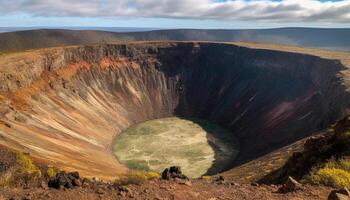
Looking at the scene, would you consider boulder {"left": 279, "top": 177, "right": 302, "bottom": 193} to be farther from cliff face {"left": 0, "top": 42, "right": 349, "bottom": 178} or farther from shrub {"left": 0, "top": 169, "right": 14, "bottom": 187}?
cliff face {"left": 0, "top": 42, "right": 349, "bottom": 178}

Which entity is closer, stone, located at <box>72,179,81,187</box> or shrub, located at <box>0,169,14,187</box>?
stone, located at <box>72,179,81,187</box>

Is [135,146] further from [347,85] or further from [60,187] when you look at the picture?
[60,187]

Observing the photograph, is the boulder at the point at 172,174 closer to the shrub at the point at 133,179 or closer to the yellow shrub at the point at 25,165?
the shrub at the point at 133,179

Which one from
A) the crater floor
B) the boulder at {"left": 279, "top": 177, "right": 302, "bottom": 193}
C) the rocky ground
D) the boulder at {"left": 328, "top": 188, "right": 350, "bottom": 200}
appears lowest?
the crater floor

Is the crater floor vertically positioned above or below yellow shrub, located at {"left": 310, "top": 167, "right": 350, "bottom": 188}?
below

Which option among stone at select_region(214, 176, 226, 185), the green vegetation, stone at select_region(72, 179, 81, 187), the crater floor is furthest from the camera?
the crater floor

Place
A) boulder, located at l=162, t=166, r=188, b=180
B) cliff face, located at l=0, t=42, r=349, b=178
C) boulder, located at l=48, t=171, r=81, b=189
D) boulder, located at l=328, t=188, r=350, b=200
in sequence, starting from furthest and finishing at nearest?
cliff face, located at l=0, t=42, r=349, b=178 < boulder, located at l=162, t=166, r=188, b=180 < boulder, located at l=48, t=171, r=81, b=189 < boulder, located at l=328, t=188, r=350, b=200

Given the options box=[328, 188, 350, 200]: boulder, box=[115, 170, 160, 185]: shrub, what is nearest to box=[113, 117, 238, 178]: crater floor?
box=[115, 170, 160, 185]: shrub
